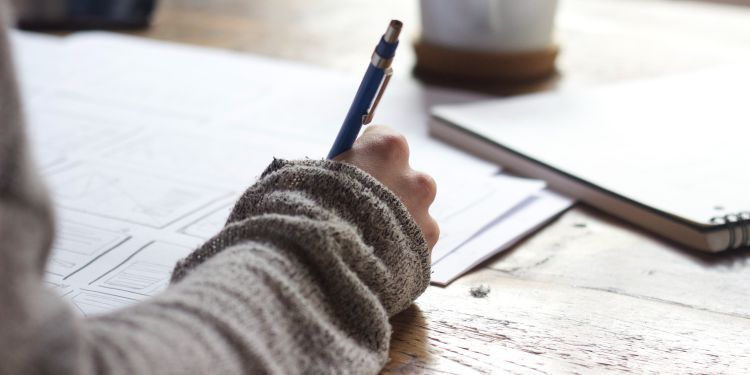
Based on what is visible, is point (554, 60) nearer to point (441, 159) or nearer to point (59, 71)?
point (441, 159)

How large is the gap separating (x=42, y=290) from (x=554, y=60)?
800 mm

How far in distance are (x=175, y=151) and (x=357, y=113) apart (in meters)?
0.28

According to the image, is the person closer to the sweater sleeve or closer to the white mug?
the sweater sleeve

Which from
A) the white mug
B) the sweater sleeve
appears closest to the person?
the sweater sleeve

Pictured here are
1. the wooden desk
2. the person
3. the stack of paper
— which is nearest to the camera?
the person

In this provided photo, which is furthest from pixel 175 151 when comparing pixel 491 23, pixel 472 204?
pixel 491 23

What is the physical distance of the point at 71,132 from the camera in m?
0.80

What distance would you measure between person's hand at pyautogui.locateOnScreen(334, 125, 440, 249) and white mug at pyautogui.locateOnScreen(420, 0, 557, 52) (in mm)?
461

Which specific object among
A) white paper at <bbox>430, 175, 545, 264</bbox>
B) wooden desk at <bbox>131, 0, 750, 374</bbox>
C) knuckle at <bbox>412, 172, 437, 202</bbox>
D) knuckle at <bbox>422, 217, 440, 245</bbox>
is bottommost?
wooden desk at <bbox>131, 0, 750, 374</bbox>

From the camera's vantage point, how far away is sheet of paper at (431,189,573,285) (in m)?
0.54

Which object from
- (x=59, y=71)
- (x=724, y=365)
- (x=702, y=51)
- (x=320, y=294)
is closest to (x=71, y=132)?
(x=59, y=71)

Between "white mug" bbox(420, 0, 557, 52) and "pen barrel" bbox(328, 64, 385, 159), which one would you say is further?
"white mug" bbox(420, 0, 557, 52)

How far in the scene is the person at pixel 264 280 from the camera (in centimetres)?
29

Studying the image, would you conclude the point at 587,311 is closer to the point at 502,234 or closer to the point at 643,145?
the point at 502,234
